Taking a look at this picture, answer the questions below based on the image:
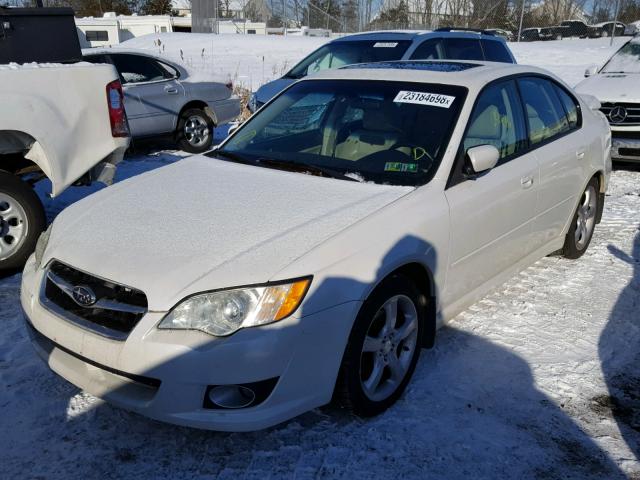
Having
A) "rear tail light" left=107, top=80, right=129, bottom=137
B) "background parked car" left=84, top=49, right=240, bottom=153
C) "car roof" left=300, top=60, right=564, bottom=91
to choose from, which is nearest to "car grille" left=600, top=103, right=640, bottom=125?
"car roof" left=300, top=60, right=564, bottom=91

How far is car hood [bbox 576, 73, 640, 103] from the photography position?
8.41 m

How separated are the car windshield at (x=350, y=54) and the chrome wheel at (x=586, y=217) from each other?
3.63 m

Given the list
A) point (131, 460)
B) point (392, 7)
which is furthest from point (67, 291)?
point (392, 7)

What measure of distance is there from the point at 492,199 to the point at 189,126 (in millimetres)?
6707

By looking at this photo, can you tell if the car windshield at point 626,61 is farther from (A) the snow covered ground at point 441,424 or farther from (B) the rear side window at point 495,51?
(A) the snow covered ground at point 441,424

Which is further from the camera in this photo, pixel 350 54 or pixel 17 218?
pixel 350 54

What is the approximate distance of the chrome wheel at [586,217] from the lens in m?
5.20

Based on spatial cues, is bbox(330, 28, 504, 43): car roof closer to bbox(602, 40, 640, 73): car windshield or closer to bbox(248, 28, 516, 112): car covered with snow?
bbox(248, 28, 516, 112): car covered with snow

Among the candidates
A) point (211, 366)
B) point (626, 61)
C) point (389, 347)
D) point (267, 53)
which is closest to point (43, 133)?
point (211, 366)

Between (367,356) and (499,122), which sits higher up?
(499,122)

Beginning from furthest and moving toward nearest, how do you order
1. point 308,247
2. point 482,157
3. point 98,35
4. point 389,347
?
point 98,35
point 482,157
point 389,347
point 308,247

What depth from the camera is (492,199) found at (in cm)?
363

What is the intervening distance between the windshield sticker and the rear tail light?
2.53 m

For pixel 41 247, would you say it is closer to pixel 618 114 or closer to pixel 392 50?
pixel 392 50
